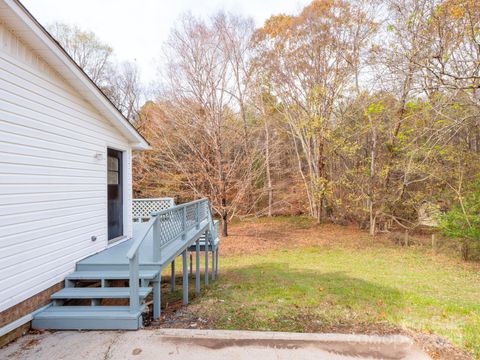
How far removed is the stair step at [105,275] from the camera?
4.48 meters

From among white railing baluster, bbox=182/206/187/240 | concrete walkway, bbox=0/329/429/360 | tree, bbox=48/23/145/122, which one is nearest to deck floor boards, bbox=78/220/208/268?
white railing baluster, bbox=182/206/187/240

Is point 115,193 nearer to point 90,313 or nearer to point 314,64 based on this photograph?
point 90,313

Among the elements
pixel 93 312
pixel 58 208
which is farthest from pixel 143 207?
pixel 93 312

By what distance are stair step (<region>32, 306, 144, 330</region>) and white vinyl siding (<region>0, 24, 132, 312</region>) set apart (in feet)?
1.37

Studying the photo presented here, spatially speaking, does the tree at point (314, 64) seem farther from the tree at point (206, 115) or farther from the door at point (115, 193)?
the door at point (115, 193)

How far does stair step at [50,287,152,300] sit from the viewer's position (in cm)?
421

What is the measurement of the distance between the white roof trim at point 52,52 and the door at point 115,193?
39.7 inches

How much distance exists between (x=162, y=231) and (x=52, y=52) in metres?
3.17

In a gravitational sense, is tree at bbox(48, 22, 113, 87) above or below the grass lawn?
above

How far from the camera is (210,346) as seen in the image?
330 centimetres

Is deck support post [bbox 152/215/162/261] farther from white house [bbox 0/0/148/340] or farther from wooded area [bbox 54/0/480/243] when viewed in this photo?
wooded area [bbox 54/0/480/243]

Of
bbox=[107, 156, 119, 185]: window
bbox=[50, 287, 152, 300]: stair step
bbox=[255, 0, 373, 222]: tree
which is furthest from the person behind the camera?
bbox=[255, 0, 373, 222]: tree

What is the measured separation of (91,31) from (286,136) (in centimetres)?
1708

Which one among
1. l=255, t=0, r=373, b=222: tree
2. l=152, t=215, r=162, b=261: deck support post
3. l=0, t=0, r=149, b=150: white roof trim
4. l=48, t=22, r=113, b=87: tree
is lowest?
l=152, t=215, r=162, b=261: deck support post
